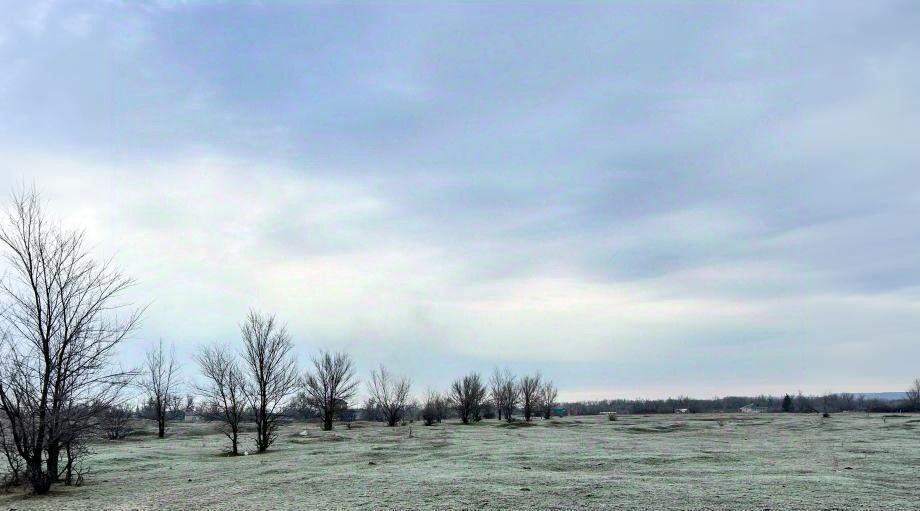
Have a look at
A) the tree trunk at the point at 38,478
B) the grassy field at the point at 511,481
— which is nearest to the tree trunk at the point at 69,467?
the grassy field at the point at 511,481

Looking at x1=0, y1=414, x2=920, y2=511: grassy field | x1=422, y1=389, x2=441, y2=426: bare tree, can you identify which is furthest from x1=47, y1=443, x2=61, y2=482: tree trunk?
x1=422, y1=389, x2=441, y2=426: bare tree

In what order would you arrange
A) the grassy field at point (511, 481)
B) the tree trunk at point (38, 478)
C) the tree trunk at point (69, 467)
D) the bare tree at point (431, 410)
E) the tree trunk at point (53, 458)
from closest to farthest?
the grassy field at point (511, 481) < the tree trunk at point (38, 478) < the tree trunk at point (53, 458) < the tree trunk at point (69, 467) < the bare tree at point (431, 410)

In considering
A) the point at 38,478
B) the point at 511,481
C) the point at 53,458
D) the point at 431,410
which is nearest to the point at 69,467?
the point at 53,458

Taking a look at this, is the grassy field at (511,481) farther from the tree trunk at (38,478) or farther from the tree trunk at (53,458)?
the tree trunk at (53,458)

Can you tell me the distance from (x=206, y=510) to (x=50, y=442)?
772cm

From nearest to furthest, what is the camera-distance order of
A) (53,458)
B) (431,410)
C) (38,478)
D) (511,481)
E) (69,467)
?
1. (511,481)
2. (38,478)
3. (53,458)
4. (69,467)
5. (431,410)

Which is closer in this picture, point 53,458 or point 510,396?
point 53,458

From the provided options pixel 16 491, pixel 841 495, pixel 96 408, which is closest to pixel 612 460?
pixel 841 495

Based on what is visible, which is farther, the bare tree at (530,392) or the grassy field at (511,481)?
the bare tree at (530,392)

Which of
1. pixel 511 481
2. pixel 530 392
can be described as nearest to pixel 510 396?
pixel 530 392

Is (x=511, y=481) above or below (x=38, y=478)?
below

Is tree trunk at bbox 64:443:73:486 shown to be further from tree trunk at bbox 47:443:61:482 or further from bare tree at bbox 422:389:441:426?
→ bare tree at bbox 422:389:441:426

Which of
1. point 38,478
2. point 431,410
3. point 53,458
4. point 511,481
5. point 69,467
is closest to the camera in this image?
point 511,481

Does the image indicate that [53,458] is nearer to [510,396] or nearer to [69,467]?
[69,467]
